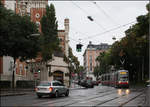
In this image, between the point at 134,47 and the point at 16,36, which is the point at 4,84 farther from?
the point at 134,47

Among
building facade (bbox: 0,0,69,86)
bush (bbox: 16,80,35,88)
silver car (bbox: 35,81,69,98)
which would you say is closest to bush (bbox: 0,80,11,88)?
bush (bbox: 16,80,35,88)

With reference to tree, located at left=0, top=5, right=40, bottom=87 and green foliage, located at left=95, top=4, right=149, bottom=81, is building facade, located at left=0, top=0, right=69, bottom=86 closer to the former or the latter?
tree, located at left=0, top=5, right=40, bottom=87

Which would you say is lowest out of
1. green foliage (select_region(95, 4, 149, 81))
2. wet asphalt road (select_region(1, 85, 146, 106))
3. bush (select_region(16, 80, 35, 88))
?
bush (select_region(16, 80, 35, 88))

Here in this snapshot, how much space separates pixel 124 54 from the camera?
65438mm

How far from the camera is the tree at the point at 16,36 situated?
35.5m

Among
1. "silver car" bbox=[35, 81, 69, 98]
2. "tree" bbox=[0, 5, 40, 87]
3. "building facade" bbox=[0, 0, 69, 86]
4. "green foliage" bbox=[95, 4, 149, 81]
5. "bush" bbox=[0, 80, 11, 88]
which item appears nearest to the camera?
"silver car" bbox=[35, 81, 69, 98]

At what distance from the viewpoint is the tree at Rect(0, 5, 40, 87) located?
117 ft

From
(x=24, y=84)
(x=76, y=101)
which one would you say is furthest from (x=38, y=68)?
(x=76, y=101)

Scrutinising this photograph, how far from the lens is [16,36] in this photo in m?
37.6

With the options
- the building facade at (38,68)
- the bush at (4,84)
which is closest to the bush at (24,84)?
the building facade at (38,68)

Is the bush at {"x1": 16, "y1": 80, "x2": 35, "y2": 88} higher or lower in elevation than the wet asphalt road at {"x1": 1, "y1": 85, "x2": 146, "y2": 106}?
lower

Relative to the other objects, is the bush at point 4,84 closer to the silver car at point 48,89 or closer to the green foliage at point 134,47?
the silver car at point 48,89

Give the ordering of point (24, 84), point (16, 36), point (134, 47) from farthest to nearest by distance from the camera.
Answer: point (134, 47), point (24, 84), point (16, 36)

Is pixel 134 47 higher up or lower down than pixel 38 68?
higher up
